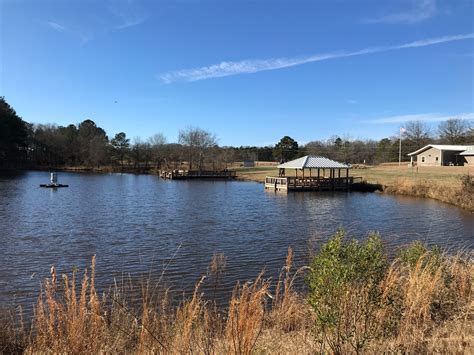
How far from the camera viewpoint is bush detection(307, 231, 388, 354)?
168 inches

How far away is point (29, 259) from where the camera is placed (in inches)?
527

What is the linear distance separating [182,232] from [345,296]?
15210mm

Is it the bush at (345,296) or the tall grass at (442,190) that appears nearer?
the bush at (345,296)

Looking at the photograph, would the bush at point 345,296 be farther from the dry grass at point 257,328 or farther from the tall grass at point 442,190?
the tall grass at point 442,190

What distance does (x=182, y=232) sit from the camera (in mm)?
19141

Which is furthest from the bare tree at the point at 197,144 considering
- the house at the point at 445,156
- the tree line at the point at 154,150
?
the house at the point at 445,156

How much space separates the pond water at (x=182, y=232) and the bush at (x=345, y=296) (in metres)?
5.56

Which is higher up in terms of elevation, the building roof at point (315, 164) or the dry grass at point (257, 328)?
the building roof at point (315, 164)

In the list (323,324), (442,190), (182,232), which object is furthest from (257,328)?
(442,190)

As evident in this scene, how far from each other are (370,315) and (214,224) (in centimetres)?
1730

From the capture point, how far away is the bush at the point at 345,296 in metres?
4.26

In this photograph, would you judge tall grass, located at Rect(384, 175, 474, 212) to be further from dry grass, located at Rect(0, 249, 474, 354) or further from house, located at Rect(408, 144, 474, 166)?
house, located at Rect(408, 144, 474, 166)

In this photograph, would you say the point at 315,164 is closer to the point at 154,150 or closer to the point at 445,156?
the point at 445,156

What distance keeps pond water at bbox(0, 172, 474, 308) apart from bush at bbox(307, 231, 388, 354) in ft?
18.2
